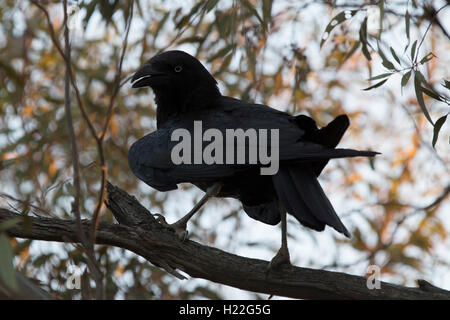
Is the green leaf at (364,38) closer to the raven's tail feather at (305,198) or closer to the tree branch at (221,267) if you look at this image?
the raven's tail feather at (305,198)

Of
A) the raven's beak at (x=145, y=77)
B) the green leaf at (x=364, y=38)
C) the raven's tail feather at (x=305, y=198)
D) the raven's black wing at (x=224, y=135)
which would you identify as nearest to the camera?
the raven's tail feather at (x=305, y=198)

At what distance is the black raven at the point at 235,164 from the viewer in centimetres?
431

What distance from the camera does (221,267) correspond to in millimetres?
4242

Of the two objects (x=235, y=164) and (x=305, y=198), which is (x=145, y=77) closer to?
(x=235, y=164)

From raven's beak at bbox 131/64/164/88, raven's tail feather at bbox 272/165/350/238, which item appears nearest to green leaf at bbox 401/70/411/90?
raven's tail feather at bbox 272/165/350/238

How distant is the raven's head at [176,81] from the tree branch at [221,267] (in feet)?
4.59

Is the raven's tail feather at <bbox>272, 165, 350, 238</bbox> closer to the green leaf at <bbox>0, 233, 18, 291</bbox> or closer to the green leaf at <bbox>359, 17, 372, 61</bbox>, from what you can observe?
the green leaf at <bbox>359, 17, 372, 61</bbox>

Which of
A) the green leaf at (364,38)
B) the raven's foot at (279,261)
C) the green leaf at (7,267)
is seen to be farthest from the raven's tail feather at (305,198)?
the green leaf at (7,267)

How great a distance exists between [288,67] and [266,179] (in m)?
2.19

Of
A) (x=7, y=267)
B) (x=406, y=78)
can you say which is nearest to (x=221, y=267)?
(x=406, y=78)

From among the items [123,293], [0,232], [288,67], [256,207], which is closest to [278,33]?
[288,67]

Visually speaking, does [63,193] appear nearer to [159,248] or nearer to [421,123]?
[159,248]

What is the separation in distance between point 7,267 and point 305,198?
2.05 metres

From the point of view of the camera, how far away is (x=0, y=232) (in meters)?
2.99
